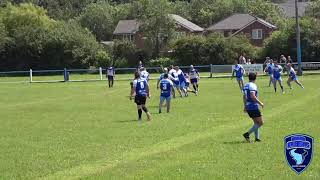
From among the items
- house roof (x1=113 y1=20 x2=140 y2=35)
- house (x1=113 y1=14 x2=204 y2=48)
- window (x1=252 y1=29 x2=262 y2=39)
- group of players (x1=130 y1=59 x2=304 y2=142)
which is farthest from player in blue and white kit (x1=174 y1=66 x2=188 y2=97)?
house roof (x1=113 y1=20 x2=140 y2=35)

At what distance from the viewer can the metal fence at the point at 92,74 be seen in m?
56.5

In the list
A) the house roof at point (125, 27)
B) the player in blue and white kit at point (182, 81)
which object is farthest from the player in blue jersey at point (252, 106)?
the house roof at point (125, 27)

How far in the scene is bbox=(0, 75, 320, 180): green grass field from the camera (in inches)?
472

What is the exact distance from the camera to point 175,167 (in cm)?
1224

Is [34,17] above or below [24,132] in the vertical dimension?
above

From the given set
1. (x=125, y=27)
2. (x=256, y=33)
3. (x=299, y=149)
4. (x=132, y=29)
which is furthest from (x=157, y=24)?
(x=299, y=149)

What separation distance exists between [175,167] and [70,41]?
6619cm

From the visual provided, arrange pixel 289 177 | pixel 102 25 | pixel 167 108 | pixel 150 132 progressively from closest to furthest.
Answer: pixel 289 177 → pixel 150 132 → pixel 167 108 → pixel 102 25

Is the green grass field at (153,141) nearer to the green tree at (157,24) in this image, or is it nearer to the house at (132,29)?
the green tree at (157,24)

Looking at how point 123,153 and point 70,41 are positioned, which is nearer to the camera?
point 123,153

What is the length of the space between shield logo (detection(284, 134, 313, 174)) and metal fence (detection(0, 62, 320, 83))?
46.5 metres

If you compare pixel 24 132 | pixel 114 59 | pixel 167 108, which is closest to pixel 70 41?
pixel 114 59

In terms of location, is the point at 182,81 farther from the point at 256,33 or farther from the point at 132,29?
the point at 132,29

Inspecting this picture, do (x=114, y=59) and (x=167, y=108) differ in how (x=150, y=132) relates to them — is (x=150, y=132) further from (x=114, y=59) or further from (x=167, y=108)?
(x=114, y=59)
